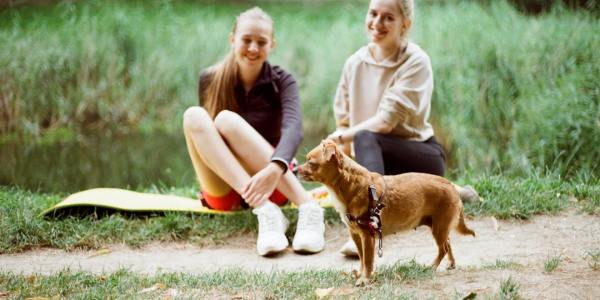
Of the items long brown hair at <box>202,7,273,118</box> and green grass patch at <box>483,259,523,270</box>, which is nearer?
green grass patch at <box>483,259,523,270</box>

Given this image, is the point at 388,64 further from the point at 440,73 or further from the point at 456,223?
the point at 440,73

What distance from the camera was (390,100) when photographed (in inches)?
137

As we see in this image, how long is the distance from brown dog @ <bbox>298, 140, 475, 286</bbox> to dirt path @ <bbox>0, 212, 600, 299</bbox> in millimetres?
253

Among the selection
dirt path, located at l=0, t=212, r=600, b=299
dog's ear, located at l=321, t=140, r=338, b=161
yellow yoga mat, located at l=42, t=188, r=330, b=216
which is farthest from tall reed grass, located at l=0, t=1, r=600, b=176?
dog's ear, located at l=321, t=140, r=338, b=161

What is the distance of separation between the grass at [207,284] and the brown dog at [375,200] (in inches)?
5.8

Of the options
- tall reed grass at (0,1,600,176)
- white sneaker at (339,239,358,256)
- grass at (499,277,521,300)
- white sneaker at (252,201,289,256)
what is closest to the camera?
grass at (499,277,521,300)

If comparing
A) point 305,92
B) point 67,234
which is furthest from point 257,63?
point 305,92

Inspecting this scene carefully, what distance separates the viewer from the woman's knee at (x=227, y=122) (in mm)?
3555

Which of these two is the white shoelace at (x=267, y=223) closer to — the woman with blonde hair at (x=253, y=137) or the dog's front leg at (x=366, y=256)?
the woman with blonde hair at (x=253, y=137)

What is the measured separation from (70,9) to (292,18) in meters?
4.11

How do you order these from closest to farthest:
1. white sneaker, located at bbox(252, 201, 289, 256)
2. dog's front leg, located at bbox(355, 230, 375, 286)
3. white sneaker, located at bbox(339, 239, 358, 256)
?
dog's front leg, located at bbox(355, 230, 375, 286) < white sneaker, located at bbox(339, 239, 358, 256) < white sneaker, located at bbox(252, 201, 289, 256)

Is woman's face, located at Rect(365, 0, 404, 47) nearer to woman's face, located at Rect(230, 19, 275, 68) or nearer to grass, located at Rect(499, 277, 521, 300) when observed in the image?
woman's face, located at Rect(230, 19, 275, 68)

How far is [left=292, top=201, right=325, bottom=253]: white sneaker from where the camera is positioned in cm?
345

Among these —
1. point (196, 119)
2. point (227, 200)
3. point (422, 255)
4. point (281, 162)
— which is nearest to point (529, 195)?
point (422, 255)
